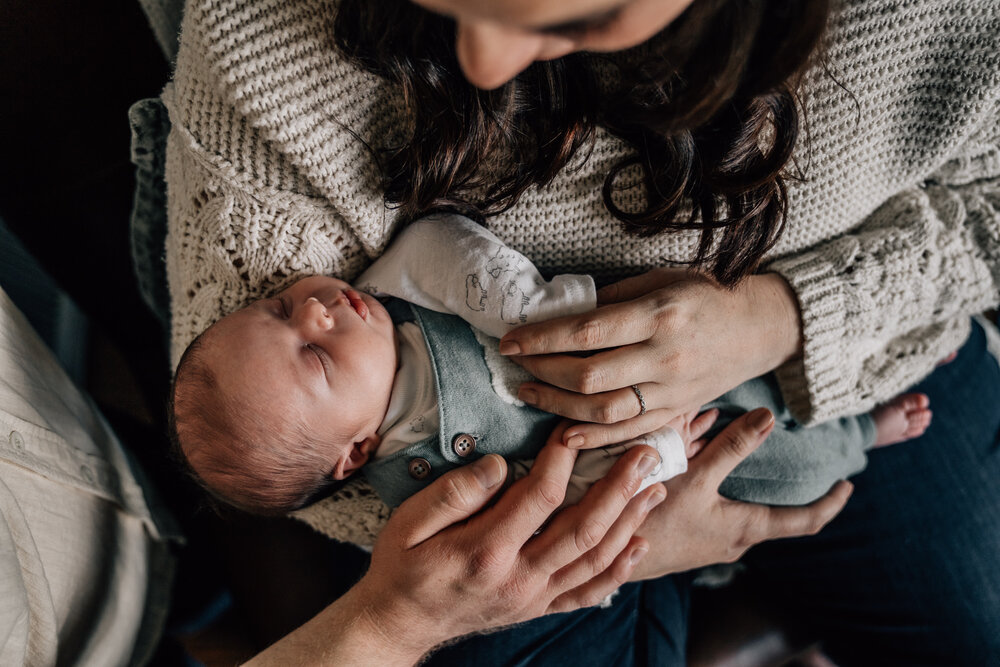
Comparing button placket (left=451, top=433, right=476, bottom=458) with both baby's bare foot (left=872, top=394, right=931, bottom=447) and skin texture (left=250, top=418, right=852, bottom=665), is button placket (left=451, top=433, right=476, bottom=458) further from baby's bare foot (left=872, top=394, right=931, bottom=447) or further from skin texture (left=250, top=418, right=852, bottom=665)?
baby's bare foot (left=872, top=394, right=931, bottom=447)

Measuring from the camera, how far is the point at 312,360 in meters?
0.88

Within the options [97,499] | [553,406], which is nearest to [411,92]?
[553,406]

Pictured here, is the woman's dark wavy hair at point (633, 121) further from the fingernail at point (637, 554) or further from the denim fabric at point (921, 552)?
the denim fabric at point (921, 552)

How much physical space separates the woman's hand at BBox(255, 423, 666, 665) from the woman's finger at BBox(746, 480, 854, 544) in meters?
0.28

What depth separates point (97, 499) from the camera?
1.02 m

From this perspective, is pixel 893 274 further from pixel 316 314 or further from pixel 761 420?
pixel 316 314

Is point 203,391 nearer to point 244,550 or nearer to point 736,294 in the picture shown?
point 244,550

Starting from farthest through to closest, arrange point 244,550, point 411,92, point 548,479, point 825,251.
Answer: point 244,550
point 825,251
point 548,479
point 411,92

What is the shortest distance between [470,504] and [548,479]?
12 centimetres

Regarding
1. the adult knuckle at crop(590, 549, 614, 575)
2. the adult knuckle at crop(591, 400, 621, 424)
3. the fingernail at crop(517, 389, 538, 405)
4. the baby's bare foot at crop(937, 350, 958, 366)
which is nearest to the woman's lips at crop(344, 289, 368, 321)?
the fingernail at crop(517, 389, 538, 405)

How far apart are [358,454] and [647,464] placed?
444 millimetres

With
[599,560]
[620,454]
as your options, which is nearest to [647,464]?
[620,454]

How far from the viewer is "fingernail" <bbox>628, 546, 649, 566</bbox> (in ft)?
3.08

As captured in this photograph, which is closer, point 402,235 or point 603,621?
point 402,235
